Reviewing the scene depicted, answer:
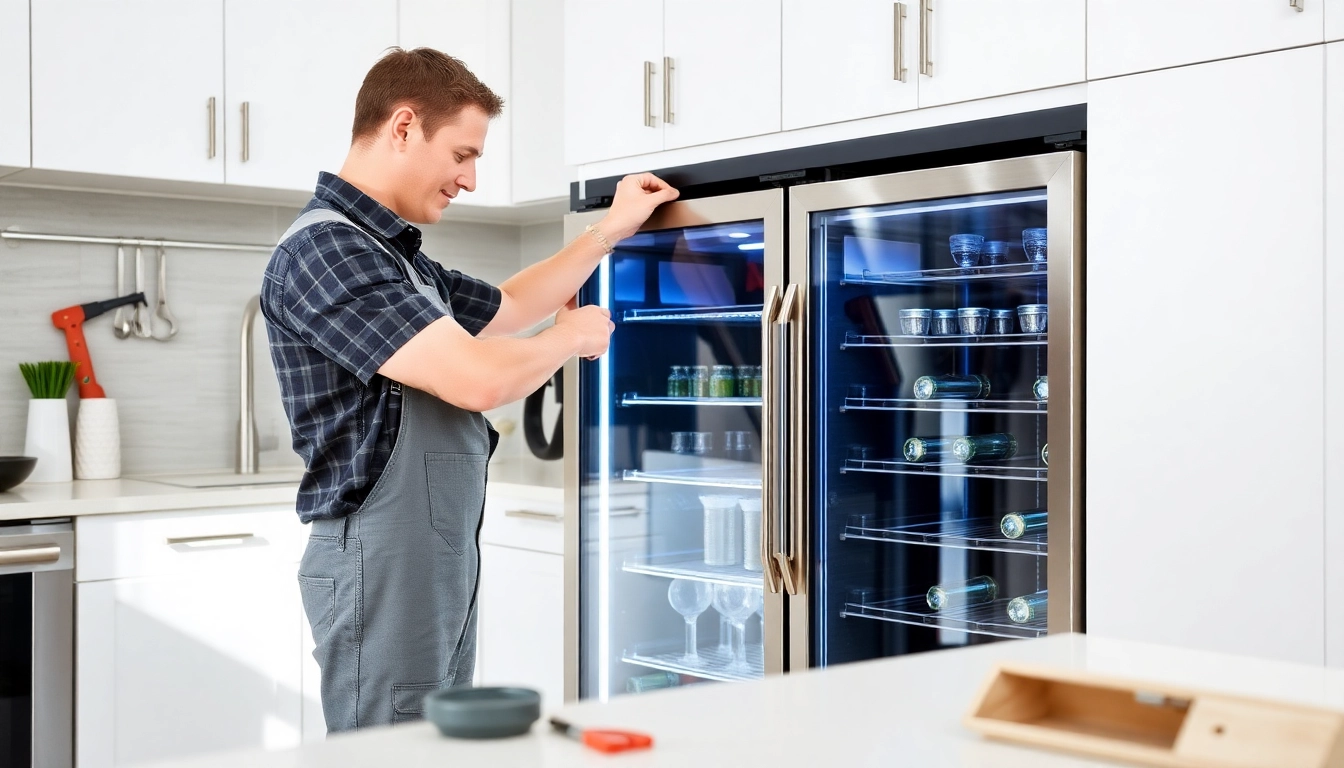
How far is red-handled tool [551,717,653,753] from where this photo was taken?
0.95m

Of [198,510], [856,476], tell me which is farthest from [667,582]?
[198,510]

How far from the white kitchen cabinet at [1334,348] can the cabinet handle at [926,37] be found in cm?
70

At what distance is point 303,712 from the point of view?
3.41 m

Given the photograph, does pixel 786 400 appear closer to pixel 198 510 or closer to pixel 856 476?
pixel 856 476

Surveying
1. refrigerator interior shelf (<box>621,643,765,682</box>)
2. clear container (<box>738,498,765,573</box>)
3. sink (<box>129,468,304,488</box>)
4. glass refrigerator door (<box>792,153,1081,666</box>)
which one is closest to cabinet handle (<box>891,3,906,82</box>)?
glass refrigerator door (<box>792,153,1081,666</box>)

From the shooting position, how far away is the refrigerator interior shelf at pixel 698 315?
2791 millimetres

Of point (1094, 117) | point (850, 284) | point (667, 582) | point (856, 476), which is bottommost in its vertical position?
point (667, 582)

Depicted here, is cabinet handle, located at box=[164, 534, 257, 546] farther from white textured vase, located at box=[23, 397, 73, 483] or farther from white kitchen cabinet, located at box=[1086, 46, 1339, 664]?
white kitchen cabinet, located at box=[1086, 46, 1339, 664]

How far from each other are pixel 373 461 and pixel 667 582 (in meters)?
1.24

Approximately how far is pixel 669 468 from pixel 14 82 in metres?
1.84

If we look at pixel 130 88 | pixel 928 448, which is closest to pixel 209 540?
pixel 130 88

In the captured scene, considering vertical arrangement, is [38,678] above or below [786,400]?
below

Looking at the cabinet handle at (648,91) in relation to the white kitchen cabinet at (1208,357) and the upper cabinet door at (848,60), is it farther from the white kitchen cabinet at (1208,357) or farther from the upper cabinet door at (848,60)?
the white kitchen cabinet at (1208,357)

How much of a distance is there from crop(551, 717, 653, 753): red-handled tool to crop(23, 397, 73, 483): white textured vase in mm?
2949
